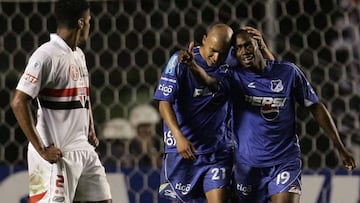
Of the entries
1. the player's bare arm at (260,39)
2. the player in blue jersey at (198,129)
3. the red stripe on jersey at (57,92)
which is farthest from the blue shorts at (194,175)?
the red stripe on jersey at (57,92)

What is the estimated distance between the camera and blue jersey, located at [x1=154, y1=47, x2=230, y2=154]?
11.8ft

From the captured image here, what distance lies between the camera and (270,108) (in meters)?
3.63

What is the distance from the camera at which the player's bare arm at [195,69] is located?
3420 mm

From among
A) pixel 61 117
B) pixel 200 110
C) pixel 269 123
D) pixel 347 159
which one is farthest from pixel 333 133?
pixel 61 117

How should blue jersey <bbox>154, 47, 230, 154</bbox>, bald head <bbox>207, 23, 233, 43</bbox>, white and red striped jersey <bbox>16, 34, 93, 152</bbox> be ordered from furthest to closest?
blue jersey <bbox>154, 47, 230, 154</bbox> → bald head <bbox>207, 23, 233, 43</bbox> → white and red striped jersey <bbox>16, 34, 93, 152</bbox>

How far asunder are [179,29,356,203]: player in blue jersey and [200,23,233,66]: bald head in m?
0.07

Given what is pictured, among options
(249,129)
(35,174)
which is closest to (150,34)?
(249,129)

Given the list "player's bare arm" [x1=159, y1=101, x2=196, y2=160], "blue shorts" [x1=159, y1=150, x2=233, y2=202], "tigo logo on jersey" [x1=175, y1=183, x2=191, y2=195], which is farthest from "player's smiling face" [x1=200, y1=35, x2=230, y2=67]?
"tigo logo on jersey" [x1=175, y1=183, x2=191, y2=195]

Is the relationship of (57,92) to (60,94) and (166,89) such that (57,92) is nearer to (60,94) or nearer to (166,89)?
(60,94)

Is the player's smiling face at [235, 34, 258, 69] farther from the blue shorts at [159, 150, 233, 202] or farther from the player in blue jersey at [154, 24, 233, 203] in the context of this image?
the blue shorts at [159, 150, 233, 202]

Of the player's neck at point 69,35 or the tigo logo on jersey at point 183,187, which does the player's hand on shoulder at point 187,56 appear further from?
the tigo logo on jersey at point 183,187

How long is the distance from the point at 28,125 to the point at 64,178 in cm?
24

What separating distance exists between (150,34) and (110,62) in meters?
0.25

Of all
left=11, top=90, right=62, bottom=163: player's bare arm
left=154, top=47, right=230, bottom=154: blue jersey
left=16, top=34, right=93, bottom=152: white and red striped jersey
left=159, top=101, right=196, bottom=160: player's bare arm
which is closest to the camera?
left=11, top=90, right=62, bottom=163: player's bare arm
